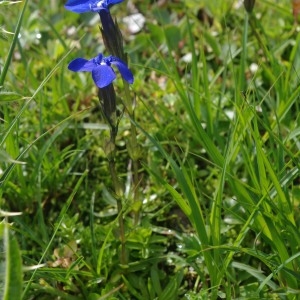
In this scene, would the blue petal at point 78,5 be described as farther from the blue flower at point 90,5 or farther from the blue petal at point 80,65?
the blue petal at point 80,65

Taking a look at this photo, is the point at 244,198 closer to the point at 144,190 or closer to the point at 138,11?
the point at 144,190

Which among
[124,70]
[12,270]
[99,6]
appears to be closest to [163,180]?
[124,70]

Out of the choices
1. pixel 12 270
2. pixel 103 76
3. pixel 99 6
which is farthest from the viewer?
pixel 99 6

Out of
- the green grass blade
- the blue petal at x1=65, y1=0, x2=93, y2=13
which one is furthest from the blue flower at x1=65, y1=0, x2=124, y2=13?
the green grass blade

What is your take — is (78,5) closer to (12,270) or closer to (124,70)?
(124,70)

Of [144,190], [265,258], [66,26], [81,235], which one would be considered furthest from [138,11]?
[265,258]

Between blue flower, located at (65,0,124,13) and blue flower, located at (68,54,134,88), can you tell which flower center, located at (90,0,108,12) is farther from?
blue flower, located at (68,54,134,88)

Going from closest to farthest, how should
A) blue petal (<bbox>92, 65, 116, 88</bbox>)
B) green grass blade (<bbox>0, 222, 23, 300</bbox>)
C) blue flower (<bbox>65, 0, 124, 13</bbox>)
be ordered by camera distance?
green grass blade (<bbox>0, 222, 23, 300</bbox>)
blue petal (<bbox>92, 65, 116, 88</bbox>)
blue flower (<bbox>65, 0, 124, 13</bbox>)
